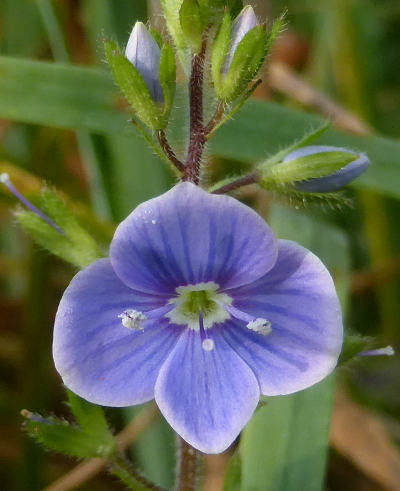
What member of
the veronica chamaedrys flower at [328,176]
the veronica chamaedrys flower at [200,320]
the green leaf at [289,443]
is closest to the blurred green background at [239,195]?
the green leaf at [289,443]

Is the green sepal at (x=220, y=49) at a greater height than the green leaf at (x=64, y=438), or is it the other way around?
the green sepal at (x=220, y=49)

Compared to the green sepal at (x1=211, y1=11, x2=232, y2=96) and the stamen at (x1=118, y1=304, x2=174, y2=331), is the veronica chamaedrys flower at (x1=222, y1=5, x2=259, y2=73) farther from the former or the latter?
the stamen at (x1=118, y1=304, x2=174, y2=331)

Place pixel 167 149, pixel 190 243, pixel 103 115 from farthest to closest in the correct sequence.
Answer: pixel 103 115 < pixel 167 149 < pixel 190 243

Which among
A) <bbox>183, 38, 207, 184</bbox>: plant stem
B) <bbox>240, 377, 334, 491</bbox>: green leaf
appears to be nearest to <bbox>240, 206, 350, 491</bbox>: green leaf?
<bbox>240, 377, 334, 491</bbox>: green leaf

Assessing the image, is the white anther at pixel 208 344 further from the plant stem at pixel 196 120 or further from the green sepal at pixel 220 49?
the green sepal at pixel 220 49

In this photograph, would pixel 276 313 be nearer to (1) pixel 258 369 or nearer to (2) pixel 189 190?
(1) pixel 258 369

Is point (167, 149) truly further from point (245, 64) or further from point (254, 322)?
point (254, 322)

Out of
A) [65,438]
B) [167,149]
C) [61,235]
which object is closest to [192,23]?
[167,149]
